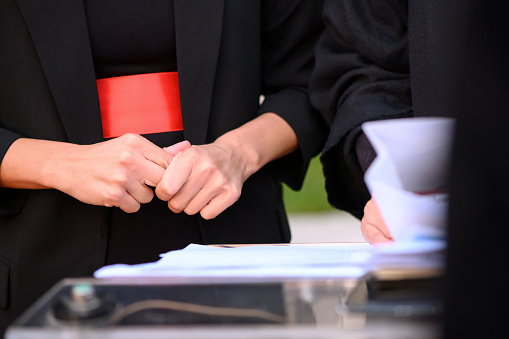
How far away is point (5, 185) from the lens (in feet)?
3.77

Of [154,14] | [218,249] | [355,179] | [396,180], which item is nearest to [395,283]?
[396,180]

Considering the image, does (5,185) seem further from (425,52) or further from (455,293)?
(455,293)

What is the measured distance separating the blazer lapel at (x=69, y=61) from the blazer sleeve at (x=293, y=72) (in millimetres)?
363

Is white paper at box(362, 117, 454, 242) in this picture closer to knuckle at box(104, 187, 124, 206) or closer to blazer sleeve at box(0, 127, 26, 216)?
knuckle at box(104, 187, 124, 206)

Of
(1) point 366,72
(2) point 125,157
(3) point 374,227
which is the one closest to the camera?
(3) point 374,227

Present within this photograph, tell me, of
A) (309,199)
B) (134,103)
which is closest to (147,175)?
(134,103)

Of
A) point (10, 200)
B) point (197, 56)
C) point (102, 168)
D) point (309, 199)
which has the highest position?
point (197, 56)

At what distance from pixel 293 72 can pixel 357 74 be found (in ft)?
0.76

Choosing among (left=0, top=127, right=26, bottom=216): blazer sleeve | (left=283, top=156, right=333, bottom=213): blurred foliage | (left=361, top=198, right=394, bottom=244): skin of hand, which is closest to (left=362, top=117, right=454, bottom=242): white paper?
(left=361, top=198, right=394, bottom=244): skin of hand

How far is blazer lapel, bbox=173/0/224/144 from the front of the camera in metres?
1.18

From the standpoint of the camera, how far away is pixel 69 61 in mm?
1137

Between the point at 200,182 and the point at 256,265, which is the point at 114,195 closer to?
the point at 200,182

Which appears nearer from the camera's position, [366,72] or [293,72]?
[366,72]

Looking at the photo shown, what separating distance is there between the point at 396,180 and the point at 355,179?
62 centimetres
